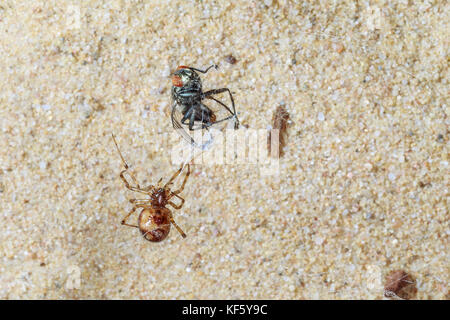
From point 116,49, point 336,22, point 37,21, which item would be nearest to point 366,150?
point 336,22

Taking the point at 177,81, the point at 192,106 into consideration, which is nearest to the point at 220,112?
the point at 192,106

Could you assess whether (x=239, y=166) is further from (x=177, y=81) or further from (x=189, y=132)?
(x=177, y=81)

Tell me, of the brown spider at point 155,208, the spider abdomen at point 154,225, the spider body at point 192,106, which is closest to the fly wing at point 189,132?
the spider body at point 192,106

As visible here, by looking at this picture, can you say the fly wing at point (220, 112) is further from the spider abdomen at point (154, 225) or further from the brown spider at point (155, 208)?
the spider abdomen at point (154, 225)

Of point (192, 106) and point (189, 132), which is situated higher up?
point (192, 106)

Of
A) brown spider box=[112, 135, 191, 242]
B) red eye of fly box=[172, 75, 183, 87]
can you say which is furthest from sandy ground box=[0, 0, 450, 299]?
red eye of fly box=[172, 75, 183, 87]

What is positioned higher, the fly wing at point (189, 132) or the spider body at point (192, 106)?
the spider body at point (192, 106)
